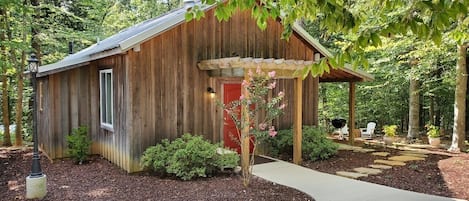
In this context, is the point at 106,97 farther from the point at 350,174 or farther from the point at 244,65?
the point at 350,174

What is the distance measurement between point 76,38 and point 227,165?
979 centimetres

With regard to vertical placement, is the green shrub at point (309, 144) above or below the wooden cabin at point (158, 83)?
below

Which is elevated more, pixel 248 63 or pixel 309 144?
pixel 248 63

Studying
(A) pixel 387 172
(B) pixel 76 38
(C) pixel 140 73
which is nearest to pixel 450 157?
(A) pixel 387 172

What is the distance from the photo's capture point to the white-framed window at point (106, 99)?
27.7 feet

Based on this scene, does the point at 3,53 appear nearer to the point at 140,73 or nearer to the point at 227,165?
the point at 140,73

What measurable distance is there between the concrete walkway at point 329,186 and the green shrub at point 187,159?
0.84m

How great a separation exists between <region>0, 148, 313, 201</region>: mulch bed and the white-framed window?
1161 millimetres

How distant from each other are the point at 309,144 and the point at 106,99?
5.06 m

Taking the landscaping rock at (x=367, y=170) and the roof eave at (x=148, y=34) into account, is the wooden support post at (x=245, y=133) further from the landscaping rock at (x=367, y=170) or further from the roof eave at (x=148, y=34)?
the landscaping rock at (x=367, y=170)

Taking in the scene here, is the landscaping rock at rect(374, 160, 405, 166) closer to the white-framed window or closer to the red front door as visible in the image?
the red front door

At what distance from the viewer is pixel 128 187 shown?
6355mm

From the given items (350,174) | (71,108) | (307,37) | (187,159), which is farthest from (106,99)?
(350,174)

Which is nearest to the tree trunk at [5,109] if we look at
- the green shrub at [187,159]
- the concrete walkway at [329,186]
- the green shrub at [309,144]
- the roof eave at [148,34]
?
the roof eave at [148,34]
